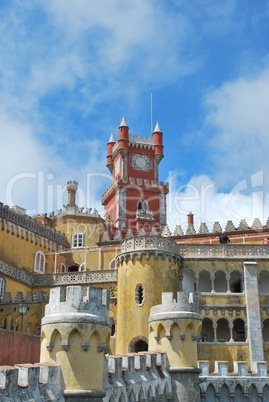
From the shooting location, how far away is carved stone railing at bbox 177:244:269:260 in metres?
36.7

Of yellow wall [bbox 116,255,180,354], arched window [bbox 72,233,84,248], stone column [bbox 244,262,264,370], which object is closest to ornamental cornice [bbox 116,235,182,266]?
yellow wall [bbox 116,255,180,354]

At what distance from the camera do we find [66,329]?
13789mm

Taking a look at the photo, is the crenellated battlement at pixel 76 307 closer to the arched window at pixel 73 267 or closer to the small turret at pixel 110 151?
the arched window at pixel 73 267

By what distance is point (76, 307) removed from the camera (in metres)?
14.0

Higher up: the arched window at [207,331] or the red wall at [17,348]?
the arched window at [207,331]

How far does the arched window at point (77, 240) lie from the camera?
171 ft

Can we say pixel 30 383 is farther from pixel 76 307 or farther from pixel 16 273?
pixel 16 273

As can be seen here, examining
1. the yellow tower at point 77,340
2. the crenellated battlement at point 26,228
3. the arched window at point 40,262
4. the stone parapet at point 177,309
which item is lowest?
the yellow tower at point 77,340

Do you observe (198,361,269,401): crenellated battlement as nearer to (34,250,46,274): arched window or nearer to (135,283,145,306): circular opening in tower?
(135,283,145,306): circular opening in tower

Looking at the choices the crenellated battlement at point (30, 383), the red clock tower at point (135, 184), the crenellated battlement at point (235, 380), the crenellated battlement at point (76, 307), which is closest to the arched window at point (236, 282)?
the crenellated battlement at point (235, 380)

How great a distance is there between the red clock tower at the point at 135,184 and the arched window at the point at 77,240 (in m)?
9.87

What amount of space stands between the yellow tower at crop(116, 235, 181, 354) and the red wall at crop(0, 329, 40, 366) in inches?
395

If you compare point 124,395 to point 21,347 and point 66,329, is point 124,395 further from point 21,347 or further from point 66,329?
point 21,347

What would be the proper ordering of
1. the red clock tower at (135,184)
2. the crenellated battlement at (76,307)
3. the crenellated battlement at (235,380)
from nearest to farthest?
the crenellated battlement at (76,307), the crenellated battlement at (235,380), the red clock tower at (135,184)
